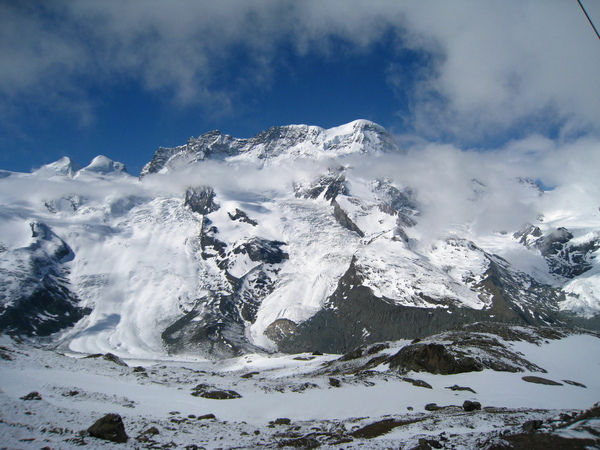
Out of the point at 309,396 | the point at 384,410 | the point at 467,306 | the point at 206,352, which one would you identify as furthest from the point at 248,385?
the point at 467,306

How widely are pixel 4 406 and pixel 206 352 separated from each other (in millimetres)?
178843

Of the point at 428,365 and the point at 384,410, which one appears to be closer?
the point at 384,410

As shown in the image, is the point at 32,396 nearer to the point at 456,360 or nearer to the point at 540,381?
the point at 456,360

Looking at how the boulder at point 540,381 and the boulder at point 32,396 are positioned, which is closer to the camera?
the boulder at point 32,396

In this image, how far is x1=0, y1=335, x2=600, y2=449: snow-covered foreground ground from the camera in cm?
2023

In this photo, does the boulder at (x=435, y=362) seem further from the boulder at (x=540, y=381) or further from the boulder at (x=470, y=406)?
the boulder at (x=470, y=406)

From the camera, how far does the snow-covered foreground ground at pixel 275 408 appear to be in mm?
20234

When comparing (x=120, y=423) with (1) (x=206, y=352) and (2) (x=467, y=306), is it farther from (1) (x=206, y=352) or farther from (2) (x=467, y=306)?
(2) (x=467, y=306)

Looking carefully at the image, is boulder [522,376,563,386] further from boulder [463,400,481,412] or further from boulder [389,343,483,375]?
boulder [463,400,481,412]

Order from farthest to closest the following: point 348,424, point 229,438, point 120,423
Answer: point 348,424
point 229,438
point 120,423

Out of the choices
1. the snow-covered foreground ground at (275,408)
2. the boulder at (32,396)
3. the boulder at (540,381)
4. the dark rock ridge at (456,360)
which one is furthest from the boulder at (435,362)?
the boulder at (32,396)

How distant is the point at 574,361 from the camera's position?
199ft

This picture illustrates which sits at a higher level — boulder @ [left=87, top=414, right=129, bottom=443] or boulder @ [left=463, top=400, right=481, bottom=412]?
boulder @ [left=87, top=414, right=129, bottom=443]

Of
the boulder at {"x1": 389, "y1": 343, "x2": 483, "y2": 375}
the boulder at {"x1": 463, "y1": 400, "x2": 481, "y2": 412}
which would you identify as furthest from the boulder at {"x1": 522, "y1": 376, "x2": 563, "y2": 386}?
the boulder at {"x1": 463, "y1": 400, "x2": 481, "y2": 412}
